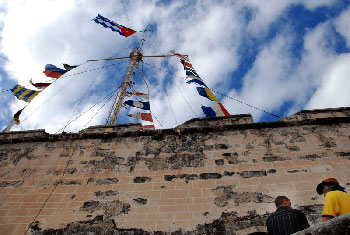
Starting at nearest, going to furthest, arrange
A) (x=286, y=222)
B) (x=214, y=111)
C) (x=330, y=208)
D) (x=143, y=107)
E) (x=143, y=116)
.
Answer: (x=330, y=208) < (x=286, y=222) < (x=214, y=111) < (x=143, y=116) < (x=143, y=107)

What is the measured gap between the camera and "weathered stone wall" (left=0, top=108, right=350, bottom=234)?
13.5 ft

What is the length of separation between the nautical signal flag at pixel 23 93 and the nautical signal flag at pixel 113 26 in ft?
13.7

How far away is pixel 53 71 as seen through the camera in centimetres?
829

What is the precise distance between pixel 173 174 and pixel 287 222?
238cm

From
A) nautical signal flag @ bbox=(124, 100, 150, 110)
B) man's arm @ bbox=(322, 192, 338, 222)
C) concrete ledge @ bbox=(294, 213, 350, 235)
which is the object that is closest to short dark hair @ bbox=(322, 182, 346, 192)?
man's arm @ bbox=(322, 192, 338, 222)

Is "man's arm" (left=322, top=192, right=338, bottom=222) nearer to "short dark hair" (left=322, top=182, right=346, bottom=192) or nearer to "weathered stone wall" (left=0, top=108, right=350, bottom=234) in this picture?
"short dark hair" (left=322, top=182, right=346, bottom=192)

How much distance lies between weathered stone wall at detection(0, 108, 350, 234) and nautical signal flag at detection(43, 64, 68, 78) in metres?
2.81

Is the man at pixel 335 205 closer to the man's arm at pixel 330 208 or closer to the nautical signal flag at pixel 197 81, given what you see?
the man's arm at pixel 330 208

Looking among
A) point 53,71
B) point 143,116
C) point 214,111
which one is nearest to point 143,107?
point 143,116

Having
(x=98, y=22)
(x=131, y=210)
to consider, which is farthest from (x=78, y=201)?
(x=98, y=22)

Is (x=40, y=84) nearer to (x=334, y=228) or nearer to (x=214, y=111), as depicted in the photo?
(x=214, y=111)

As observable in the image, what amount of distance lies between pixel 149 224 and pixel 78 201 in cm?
139

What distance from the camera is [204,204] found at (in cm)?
421

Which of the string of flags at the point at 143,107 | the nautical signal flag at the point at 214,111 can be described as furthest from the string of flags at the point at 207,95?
the string of flags at the point at 143,107
